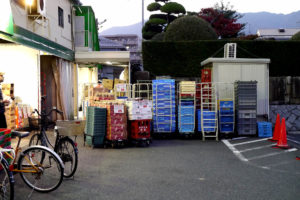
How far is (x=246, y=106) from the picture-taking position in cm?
1181

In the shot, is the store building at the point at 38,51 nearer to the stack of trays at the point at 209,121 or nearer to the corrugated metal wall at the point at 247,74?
the stack of trays at the point at 209,121

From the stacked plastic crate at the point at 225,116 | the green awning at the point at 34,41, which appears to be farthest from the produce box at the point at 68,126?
the stacked plastic crate at the point at 225,116

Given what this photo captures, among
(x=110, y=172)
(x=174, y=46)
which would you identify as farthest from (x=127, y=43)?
(x=110, y=172)

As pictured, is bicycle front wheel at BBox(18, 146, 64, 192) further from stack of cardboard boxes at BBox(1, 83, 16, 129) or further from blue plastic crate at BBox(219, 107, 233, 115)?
blue plastic crate at BBox(219, 107, 233, 115)

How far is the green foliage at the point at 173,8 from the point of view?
35688mm

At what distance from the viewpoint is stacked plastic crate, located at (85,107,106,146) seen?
958 cm

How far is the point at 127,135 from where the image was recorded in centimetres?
1026

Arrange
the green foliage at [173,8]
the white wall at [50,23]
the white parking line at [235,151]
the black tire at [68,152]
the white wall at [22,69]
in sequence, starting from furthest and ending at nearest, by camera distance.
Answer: the green foliage at [173,8], the white wall at [22,69], the white wall at [50,23], the white parking line at [235,151], the black tire at [68,152]

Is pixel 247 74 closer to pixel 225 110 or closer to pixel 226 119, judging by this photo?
pixel 225 110

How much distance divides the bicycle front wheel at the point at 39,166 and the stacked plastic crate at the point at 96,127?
13.2 ft

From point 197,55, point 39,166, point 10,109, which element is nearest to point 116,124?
point 39,166

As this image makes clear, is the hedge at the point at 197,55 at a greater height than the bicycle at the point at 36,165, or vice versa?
the hedge at the point at 197,55

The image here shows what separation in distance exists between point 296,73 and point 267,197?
45.0 feet

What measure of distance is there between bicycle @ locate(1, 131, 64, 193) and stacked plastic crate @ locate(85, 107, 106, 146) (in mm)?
4020
